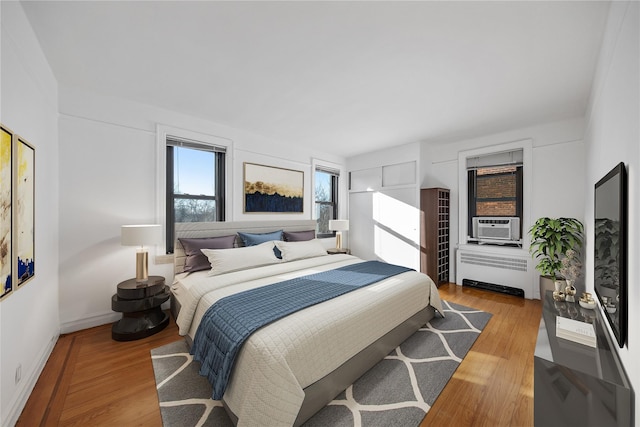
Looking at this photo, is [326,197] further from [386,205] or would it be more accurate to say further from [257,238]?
[257,238]

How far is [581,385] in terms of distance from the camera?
1203 millimetres

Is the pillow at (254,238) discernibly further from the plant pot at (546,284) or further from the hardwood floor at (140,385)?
the plant pot at (546,284)

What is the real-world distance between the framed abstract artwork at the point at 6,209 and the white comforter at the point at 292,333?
1.07m

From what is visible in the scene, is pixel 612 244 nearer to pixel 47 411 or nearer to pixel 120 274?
pixel 47 411

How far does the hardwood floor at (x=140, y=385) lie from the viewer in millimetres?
1572

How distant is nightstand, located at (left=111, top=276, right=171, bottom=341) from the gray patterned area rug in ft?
1.24

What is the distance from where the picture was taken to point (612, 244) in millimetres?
1331

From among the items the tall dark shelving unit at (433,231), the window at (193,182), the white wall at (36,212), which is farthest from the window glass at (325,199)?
the white wall at (36,212)

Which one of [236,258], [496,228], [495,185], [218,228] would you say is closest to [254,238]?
[218,228]

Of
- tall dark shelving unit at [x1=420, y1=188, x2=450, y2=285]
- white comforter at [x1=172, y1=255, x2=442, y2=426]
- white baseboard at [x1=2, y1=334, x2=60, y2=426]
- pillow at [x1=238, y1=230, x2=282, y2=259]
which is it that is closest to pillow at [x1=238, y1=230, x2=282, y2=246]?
pillow at [x1=238, y1=230, x2=282, y2=259]

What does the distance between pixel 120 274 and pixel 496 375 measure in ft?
12.5

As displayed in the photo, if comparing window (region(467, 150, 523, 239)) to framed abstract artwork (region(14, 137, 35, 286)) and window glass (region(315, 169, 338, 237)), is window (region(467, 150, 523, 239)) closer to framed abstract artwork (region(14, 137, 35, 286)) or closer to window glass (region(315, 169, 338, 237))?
window glass (region(315, 169, 338, 237))

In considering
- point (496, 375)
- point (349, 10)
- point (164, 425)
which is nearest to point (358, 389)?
point (496, 375)

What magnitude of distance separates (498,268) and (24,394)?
5.35m
